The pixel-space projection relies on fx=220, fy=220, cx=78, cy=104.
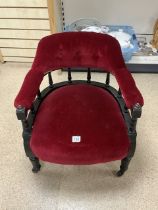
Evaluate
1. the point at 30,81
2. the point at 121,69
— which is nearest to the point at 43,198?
the point at 30,81

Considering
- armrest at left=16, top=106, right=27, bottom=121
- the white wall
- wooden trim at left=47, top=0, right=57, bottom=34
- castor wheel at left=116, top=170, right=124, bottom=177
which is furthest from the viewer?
the white wall

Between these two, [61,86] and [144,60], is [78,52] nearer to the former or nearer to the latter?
[61,86]

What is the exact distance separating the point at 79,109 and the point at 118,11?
134 centimetres

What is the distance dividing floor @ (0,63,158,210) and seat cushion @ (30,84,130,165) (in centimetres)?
35

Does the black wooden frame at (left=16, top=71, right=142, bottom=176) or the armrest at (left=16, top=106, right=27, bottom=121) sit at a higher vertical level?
the armrest at (left=16, top=106, right=27, bottom=121)

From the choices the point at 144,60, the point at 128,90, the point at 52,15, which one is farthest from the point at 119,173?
the point at 52,15

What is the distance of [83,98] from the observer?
1209mm

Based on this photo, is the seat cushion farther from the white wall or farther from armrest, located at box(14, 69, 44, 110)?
the white wall

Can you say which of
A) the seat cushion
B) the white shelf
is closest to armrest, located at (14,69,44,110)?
the seat cushion

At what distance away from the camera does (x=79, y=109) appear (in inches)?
45.1

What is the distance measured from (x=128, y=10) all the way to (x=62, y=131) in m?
1.52

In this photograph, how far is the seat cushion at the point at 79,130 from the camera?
0.98m

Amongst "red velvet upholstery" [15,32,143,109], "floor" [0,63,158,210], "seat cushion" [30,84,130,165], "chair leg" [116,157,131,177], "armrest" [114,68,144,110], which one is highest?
"red velvet upholstery" [15,32,143,109]

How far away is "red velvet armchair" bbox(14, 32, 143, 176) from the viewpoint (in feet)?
3.21
